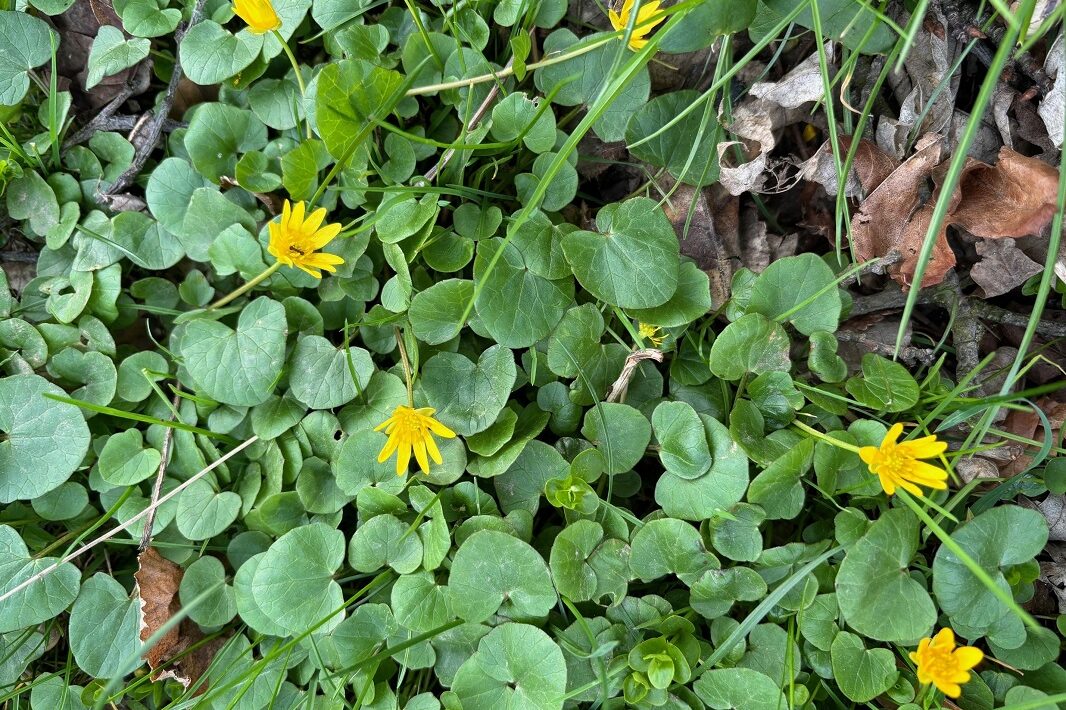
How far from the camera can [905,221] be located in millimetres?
1691

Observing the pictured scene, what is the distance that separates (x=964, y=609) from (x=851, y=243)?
832mm

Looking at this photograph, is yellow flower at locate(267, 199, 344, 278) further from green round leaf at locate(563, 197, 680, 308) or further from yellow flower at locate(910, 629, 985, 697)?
yellow flower at locate(910, 629, 985, 697)

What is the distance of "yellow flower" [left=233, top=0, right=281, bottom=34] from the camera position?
56.7 inches

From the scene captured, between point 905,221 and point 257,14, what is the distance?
1550 millimetres

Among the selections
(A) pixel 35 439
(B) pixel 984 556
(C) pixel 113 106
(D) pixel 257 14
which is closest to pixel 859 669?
(B) pixel 984 556

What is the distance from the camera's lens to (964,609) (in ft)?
4.88

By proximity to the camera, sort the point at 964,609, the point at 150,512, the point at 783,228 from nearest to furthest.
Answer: the point at 964,609, the point at 150,512, the point at 783,228

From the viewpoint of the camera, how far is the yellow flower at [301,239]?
145 cm

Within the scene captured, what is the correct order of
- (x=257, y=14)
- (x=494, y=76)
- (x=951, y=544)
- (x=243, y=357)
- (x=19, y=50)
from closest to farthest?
(x=951, y=544) → (x=257, y=14) → (x=494, y=76) → (x=243, y=357) → (x=19, y=50)

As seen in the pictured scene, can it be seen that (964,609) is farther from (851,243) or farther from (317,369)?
(317,369)

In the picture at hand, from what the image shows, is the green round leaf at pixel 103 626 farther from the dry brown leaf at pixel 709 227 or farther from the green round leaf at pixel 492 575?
the dry brown leaf at pixel 709 227

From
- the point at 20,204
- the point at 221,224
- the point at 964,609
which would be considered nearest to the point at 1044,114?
the point at 964,609

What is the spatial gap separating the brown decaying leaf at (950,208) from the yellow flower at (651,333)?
536 millimetres

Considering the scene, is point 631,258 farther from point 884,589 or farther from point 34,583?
point 34,583
